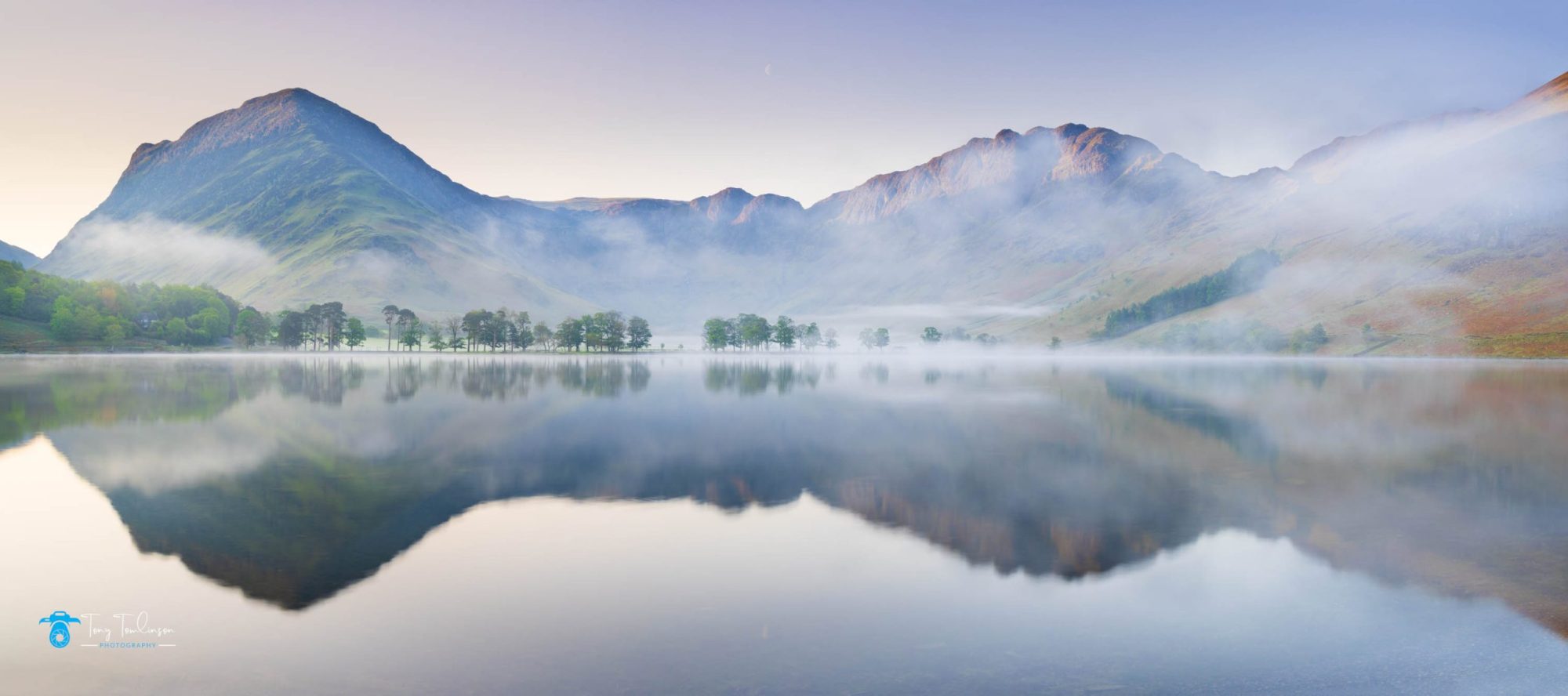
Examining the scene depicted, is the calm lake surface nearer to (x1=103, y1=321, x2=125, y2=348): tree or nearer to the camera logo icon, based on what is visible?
the camera logo icon

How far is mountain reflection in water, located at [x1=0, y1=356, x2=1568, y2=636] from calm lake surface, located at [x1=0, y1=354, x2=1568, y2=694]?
0.62ft

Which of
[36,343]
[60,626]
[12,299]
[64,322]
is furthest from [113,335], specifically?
[60,626]

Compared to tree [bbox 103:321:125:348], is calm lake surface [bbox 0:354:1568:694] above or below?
below

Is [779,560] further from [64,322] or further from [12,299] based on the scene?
[12,299]

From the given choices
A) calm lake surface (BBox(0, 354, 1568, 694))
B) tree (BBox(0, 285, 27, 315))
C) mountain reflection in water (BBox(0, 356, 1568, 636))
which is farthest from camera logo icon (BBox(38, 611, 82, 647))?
tree (BBox(0, 285, 27, 315))

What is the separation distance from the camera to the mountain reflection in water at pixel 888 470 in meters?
19.1

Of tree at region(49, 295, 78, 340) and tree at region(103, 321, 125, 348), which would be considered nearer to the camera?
tree at region(49, 295, 78, 340)

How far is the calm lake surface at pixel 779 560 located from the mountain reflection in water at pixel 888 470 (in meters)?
0.19

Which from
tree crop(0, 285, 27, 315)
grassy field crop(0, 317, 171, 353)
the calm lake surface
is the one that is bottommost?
the calm lake surface

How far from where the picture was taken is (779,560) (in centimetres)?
1844

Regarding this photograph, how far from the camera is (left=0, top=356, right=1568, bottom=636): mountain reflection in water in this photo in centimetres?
1911

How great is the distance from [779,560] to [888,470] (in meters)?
12.7

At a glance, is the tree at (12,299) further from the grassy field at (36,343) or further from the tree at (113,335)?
the tree at (113,335)

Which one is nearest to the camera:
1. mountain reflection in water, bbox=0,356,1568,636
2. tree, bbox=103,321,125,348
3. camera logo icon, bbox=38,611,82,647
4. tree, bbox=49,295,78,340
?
camera logo icon, bbox=38,611,82,647
